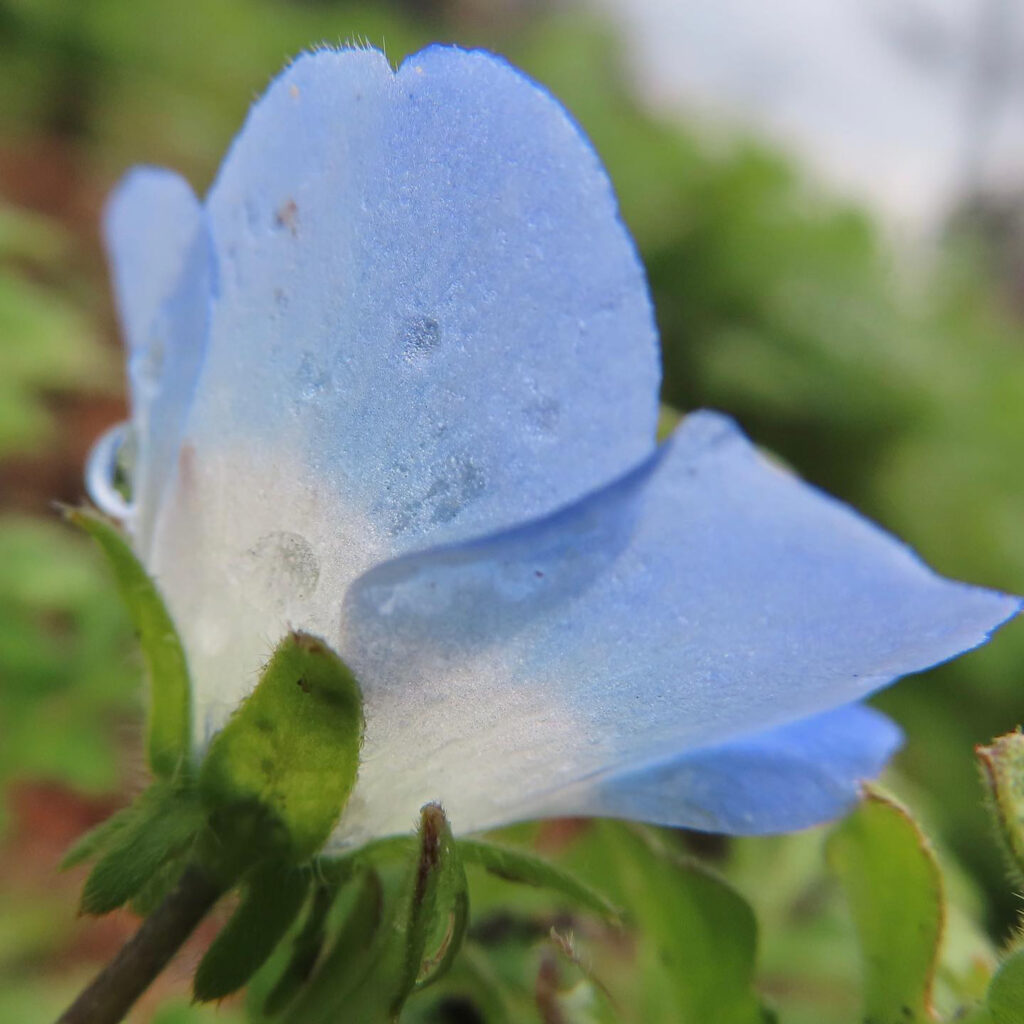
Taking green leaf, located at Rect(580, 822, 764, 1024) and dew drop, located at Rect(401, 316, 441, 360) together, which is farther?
green leaf, located at Rect(580, 822, 764, 1024)

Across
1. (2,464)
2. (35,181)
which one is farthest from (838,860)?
(35,181)

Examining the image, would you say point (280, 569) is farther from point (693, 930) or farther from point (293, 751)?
point (693, 930)

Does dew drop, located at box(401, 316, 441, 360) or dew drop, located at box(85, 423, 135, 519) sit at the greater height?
dew drop, located at box(401, 316, 441, 360)

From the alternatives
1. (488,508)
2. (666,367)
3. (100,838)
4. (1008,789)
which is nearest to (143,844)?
(100,838)

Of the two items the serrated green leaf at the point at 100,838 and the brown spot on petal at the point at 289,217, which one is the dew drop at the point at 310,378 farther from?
the serrated green leaf at the point at 100,838

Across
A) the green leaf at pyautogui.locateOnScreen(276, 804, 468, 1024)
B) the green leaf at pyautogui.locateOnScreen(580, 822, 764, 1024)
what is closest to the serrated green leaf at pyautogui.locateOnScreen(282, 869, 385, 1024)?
the green leaf at pyautogui.locateOnScreen(276, 804, 468, 1024)

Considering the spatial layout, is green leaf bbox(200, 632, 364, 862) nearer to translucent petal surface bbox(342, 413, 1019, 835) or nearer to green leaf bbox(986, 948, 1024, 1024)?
translucent petal surface bbox(342, 413, 1019, 835)

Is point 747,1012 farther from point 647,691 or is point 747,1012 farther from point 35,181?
point 35,181
